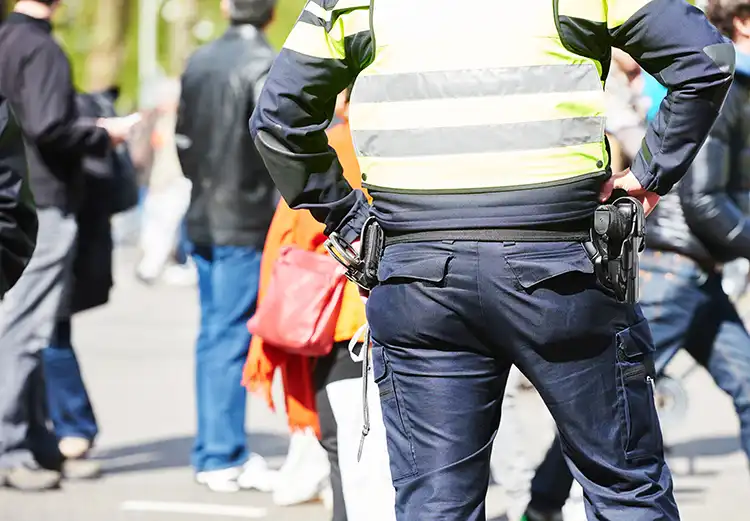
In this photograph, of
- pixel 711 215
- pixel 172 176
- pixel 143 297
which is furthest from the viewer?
pixel 172 176

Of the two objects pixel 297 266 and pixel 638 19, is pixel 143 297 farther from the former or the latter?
pixel 638 19

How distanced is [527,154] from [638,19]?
0.36 m

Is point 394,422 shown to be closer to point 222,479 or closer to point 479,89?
point 479,89

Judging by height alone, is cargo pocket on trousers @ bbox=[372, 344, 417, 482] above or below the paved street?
above

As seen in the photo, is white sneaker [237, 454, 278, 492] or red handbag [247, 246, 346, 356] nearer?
red handbag [247, 246, 346, 356]

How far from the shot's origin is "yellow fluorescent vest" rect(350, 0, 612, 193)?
3543 millimetres

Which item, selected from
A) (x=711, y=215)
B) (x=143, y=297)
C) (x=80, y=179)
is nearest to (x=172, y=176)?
(x=143, y=297)

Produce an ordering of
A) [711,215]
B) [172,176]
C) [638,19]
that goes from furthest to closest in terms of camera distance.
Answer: [172,176], [711,215], [638,19]

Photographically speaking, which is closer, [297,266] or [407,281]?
[407,281]

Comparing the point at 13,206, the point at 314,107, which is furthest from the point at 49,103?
the point at 314,107

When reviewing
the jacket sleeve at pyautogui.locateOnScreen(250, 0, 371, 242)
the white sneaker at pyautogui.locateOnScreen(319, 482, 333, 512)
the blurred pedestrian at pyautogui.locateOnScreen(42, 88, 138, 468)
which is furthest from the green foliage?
the jacket sleeve at pyautogui.locateOnScreen(250, 0, 371, 242)

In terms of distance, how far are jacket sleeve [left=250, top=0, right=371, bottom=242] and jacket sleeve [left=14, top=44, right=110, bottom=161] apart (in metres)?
3.28

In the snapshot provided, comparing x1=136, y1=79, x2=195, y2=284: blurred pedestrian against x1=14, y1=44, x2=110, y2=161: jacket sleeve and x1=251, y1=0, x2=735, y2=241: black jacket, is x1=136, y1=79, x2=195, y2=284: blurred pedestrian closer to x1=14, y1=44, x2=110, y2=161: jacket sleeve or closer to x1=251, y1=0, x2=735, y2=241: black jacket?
x1=14, y1=44, x2=110, y2=161: jacket sleeve

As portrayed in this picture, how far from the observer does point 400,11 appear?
362cm
